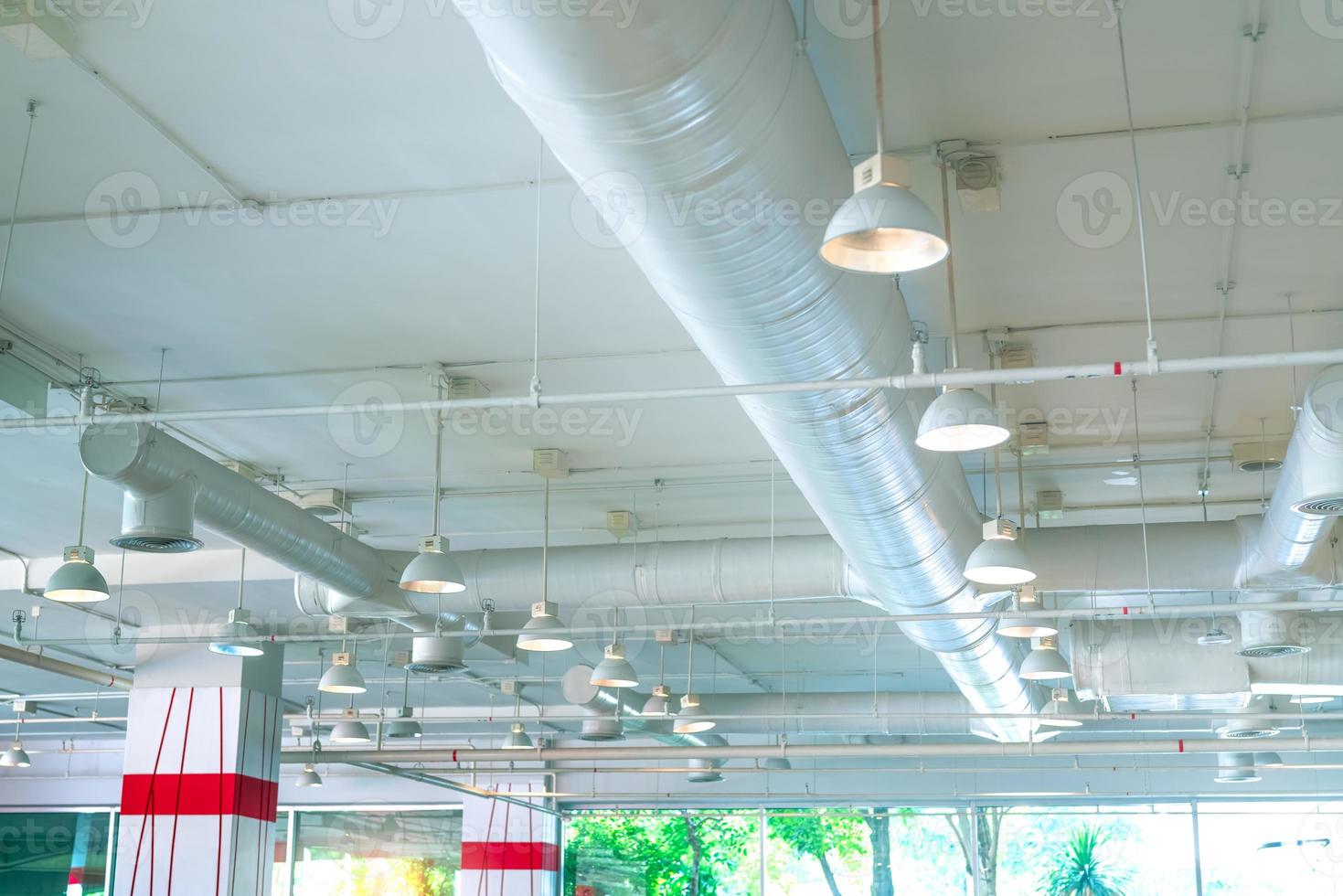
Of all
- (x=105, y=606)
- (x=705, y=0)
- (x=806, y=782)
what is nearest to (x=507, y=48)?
(x=705, y=0)

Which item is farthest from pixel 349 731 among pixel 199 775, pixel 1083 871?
pixel 1083 871

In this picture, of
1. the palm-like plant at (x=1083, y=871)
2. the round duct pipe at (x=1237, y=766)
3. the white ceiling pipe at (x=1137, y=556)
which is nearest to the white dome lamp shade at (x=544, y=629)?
the white ceiling pipe at (x=1137, y=556)

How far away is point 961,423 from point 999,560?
167cm

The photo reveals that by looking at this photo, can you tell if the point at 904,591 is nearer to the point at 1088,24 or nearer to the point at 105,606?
the point at 1088,24

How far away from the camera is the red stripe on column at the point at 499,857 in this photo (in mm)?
20656

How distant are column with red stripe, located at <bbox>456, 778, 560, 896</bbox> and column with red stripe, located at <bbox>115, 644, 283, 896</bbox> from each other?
8045 millimetres

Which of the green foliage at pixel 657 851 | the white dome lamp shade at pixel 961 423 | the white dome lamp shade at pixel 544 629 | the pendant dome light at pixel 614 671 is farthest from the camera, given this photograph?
the green foliage at pixel 657 851

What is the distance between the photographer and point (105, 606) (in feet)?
41.7

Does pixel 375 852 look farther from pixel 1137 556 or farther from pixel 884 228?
pixel 884 228

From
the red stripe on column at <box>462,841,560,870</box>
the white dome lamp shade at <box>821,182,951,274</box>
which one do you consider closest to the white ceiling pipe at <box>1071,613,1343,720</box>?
the white dome lamp shade at <box>821,182,951,274</box>

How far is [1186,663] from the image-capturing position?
10695mm

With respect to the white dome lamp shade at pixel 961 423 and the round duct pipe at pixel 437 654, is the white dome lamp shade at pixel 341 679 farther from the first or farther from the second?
the white dome lamp shade at pixel 961 423

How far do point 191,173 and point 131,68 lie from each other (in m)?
0.79

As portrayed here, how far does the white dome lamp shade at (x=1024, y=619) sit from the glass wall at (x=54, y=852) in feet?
57.5
